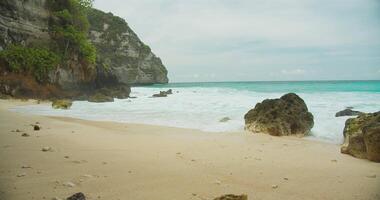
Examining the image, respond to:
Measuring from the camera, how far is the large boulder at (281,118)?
849cm

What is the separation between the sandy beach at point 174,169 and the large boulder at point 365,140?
187 mm

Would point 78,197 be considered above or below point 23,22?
below

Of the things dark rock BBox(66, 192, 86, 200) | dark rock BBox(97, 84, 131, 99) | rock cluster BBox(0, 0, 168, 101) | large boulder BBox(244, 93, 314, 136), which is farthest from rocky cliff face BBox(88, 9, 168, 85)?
dark rock BBox(66, 192, 86, 200)

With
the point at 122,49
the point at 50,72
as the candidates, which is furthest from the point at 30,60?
the point at 122,49

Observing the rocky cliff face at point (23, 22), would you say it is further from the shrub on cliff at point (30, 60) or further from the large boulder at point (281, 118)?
the large boulder at point (281, 118)

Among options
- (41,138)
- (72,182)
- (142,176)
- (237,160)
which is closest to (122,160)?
(142,176)

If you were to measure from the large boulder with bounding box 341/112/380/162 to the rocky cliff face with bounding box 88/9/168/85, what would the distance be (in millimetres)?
53531

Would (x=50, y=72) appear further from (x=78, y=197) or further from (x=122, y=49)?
(x=122, y=49)

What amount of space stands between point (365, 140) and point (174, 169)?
3.57m

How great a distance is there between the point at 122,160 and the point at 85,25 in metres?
25.6

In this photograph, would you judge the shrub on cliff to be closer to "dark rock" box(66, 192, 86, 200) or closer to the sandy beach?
the sandy beach

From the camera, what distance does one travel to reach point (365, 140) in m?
5.56

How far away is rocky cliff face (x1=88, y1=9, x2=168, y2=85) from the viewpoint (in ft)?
201

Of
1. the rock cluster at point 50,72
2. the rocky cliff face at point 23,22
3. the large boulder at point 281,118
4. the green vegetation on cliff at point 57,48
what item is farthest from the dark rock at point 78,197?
the rocky cliff face at point 23,22
